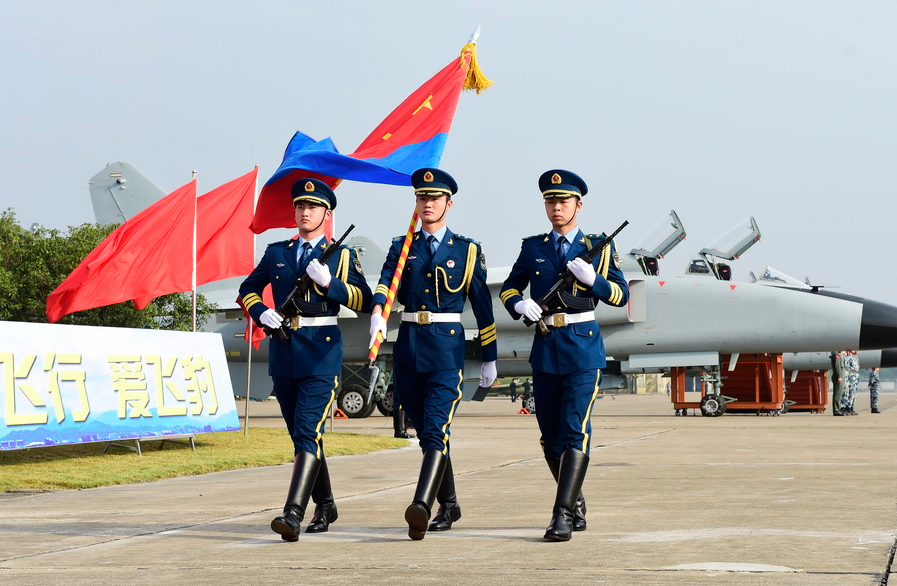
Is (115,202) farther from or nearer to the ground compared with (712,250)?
farther from the ground

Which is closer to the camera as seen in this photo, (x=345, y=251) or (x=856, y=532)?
(x=856, y=532)

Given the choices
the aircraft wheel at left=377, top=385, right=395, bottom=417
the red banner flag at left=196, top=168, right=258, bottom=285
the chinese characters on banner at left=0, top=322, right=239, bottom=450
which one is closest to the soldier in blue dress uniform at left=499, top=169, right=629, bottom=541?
the chinese characters on banner at left=0, top=322, right=239, bottom=450

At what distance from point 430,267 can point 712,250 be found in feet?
65.9

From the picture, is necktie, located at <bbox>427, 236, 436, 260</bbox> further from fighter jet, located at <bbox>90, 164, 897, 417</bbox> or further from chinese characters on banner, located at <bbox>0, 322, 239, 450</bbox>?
fighter jet, located at <bbox>90, 164, 897, 417</bbox>

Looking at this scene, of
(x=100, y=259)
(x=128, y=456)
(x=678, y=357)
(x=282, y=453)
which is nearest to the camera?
(x=128, y=456)

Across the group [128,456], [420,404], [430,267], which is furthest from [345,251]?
[128,456]

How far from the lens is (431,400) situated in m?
6.11

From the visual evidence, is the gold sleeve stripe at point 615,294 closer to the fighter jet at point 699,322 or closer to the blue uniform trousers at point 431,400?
the blue uniform trousers at point 431,400

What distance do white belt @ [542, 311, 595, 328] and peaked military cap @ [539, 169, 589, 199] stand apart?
2.40 ft

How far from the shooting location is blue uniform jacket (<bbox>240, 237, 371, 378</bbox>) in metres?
6.25

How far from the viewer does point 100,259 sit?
15.1 metres

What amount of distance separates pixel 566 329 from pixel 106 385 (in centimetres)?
682

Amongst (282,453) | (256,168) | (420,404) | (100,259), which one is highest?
(256,168)

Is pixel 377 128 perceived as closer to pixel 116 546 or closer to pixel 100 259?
pixel 116 546
